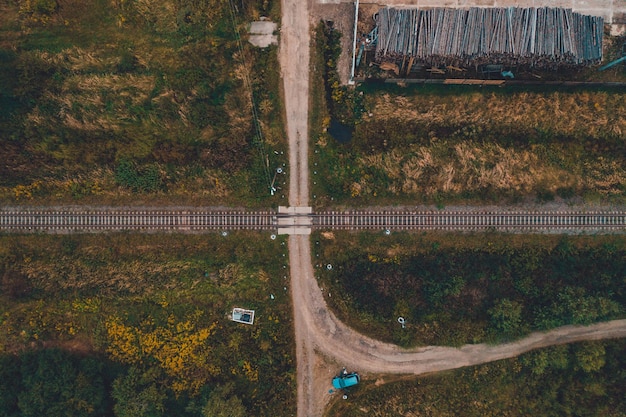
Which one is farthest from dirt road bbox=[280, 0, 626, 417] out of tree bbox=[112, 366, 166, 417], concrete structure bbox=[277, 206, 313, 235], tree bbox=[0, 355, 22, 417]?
tree bbox=[0, 355, 22, 417]

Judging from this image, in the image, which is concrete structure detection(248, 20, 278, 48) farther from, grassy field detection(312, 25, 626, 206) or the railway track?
the railway track

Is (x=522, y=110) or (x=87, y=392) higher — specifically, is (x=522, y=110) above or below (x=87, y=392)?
above

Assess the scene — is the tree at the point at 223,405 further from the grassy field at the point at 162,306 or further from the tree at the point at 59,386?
the tree at the point at 59,386

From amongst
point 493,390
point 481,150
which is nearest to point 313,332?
point 493,390

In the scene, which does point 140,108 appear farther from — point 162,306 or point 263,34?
point 162,306

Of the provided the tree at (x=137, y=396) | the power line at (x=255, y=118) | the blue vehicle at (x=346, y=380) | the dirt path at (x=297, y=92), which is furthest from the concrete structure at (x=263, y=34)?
the tree at (x=137, y=396)

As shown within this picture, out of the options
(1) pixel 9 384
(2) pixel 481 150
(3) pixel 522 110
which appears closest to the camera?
(1) pixel 9 384

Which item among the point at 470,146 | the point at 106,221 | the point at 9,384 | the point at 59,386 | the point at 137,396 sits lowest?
the point at 137,396

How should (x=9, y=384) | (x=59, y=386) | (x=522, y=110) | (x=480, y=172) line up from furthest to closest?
(x=522, y=110) < (x=480, y=172) < (x=9, y=384) < (x=59, y=386)
